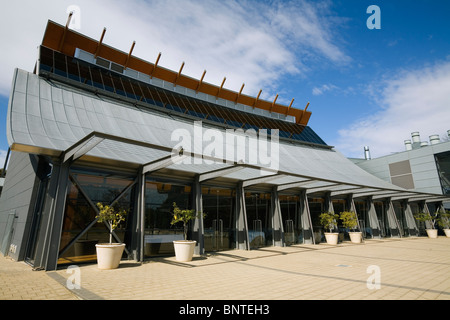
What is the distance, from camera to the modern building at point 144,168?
9.18 meters

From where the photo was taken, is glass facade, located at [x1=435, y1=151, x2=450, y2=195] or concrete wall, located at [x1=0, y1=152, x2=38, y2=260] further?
glass facade, located at [x1=435, y1=151, x2=450, y2=195]

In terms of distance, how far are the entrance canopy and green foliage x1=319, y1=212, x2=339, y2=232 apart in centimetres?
180

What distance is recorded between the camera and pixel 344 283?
6.32m

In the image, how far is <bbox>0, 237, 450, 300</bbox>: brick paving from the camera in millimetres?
5281

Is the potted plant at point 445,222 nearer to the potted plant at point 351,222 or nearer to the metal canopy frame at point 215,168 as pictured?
the metal canopy frame at point 215,168

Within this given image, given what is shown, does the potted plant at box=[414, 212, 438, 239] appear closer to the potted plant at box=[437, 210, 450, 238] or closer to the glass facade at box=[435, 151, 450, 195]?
the potted plant at box=[437, 210, 450, 238]

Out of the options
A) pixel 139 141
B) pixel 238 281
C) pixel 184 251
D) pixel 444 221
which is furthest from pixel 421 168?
pixel 139 141

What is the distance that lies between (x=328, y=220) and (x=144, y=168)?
12.3 meters

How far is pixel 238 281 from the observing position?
21.8ft

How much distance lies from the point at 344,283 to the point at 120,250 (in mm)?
6898

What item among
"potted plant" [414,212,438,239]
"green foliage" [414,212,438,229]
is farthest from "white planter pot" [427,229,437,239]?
"green foliage" [414,212,438,229]

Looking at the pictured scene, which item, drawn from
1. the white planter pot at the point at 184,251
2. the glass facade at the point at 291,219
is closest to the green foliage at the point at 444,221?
the glass facade at the point at 291,219

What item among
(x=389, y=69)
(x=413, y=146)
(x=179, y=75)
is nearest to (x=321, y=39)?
(x=389, y=69)
